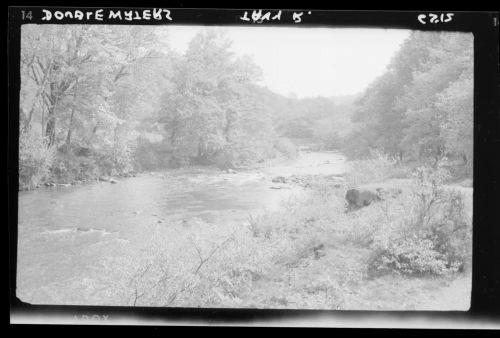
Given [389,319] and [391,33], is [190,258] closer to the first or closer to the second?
[389,319]

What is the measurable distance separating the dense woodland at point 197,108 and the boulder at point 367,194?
0.30 m

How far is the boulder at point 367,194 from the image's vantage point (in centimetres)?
335

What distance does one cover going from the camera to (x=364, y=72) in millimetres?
3391

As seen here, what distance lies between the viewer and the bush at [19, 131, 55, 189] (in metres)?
3.34

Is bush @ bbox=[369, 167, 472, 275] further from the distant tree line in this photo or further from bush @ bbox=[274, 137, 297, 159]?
bush @ bbox=[274, 137, 297, 159]

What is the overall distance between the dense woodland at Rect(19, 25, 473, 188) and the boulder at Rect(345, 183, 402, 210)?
0.30 m

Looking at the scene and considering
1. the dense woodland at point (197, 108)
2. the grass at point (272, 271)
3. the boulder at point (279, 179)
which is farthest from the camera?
the boulder at point (279, 179)

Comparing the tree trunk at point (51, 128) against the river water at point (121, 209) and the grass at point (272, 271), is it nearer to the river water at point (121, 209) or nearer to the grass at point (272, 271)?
the river water at point (121, 209)

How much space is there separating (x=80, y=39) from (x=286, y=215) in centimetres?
243

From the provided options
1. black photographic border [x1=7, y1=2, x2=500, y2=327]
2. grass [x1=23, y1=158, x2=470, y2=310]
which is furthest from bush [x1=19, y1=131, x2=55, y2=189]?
grass [x1=23, y1=158, x2=470, y2=310]

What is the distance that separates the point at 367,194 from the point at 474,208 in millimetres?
919

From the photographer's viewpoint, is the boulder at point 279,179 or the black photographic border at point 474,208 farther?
the boulder at point 279,179

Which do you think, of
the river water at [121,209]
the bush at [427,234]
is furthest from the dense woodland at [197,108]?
the bush at [427,234]

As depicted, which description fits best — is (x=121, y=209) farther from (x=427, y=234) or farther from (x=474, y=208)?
(x=474, y=208)
